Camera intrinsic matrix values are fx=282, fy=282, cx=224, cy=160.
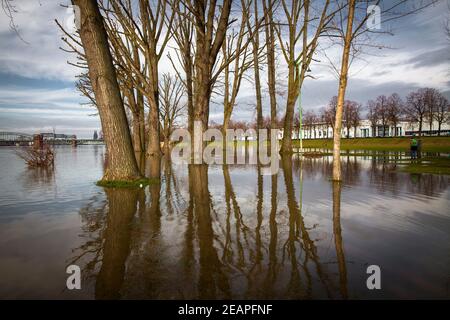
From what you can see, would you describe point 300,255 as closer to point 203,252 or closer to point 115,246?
point 203,252

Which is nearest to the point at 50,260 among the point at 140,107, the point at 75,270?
the point at 75,270

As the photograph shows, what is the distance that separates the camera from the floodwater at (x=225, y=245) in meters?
2.67

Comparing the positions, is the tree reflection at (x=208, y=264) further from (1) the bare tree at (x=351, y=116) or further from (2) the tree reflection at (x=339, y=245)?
(1) the bare tree at (x=351, y=116)

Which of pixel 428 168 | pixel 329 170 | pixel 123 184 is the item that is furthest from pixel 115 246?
pixel 428 168

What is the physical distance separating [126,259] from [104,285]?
599 millimetres

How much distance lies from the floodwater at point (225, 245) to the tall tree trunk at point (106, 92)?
169 centimetres

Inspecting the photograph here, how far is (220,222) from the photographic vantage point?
4.89 m

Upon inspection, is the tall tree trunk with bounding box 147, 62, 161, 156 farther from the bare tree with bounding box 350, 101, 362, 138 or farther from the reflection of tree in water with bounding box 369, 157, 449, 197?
the bare tree with bounding box 350, 101, 362, 138

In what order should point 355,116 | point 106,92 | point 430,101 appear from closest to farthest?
point 106,92
point 430,101
point 355,116

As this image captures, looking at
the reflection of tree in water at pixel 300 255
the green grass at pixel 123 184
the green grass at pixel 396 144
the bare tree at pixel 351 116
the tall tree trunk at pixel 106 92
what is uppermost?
the bare tree at pixel 351 116

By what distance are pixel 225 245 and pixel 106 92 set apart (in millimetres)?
6578

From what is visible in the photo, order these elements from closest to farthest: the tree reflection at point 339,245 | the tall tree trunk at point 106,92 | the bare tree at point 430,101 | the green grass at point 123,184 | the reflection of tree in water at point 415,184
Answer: the tree reflection at point 339,245
the reflection of tree in water at point 415,184
the tall tree trunk at point 106,92
the green grass at point 123,184
the bare tree at point 430,101

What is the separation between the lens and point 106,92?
27.4 feet

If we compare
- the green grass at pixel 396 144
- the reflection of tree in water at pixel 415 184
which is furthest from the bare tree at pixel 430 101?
the reflection of tree in water at pixel 415 184
